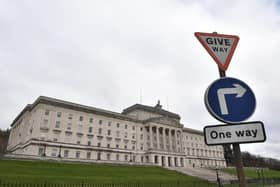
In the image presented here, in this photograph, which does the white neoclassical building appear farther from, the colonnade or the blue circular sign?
the blue circular sign

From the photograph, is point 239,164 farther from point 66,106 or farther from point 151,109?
point 151,109

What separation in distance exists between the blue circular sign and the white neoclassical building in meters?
50.0

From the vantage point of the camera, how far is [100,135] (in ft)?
230

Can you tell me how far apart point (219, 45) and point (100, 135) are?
229 ft

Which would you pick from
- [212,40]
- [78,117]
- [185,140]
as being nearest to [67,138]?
[78,117]

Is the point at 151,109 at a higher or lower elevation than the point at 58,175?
higher

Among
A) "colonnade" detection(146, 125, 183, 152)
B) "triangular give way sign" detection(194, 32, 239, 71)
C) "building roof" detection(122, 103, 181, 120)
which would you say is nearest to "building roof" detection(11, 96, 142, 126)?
"building roof" detection(122, 103, 181, 120)

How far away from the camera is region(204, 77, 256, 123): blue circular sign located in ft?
8.93

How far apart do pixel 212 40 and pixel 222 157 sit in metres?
119

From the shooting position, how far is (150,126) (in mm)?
79438

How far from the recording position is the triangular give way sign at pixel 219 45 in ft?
10.8

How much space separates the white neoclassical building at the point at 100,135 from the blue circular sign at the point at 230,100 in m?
50.0

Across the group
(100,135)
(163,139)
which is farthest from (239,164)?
(163,139)

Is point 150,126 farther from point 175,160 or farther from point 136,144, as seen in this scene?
point 175,160
